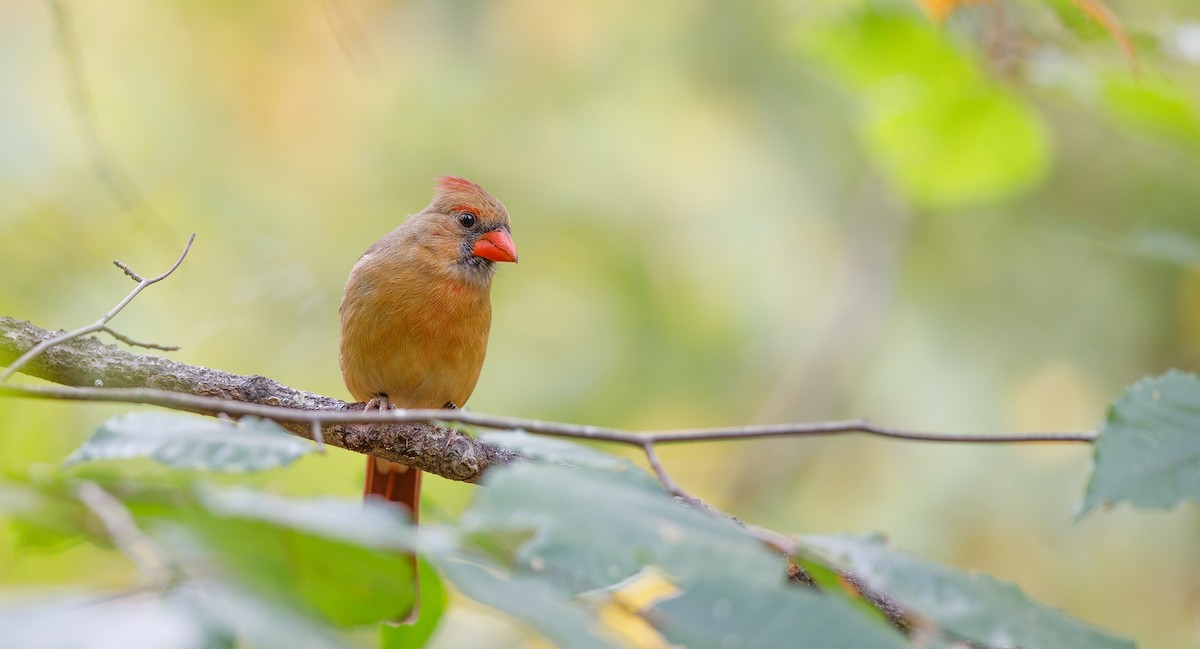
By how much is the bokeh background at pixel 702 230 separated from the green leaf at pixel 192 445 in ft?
13.9

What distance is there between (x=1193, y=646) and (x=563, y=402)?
11.8 ft

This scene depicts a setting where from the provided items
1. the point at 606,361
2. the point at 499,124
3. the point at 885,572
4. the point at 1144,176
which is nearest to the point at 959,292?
the point at 1144,176

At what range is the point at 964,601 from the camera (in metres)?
1.11

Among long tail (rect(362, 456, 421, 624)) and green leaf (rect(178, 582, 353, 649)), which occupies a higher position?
long tail (rect(362, 456, 421, 624))

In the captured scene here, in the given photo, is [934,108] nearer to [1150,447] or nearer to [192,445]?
[1150,447]

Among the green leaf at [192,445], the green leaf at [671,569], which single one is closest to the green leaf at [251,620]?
the green leaf at [671,569]

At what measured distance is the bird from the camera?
3.85 metres

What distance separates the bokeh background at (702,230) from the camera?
6320 millimetres

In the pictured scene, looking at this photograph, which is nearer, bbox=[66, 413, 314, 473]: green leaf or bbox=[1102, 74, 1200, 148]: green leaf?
bbox=[66, 413, 314, 473]: green leaf

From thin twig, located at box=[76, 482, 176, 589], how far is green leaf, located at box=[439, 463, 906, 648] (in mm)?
238

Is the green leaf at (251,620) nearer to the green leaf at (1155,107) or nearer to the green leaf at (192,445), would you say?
the green leaf at (192,445)

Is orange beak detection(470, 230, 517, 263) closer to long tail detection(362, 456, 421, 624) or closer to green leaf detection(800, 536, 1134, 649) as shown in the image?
long tail detection(362, 456, 421, 624)

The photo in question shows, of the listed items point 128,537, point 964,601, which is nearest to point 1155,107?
point 964,601

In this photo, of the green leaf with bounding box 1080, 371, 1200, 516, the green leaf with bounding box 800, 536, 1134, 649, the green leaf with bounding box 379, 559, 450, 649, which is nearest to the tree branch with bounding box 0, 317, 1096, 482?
the green leaf with bounding box 1080, 371, 1200, 516
